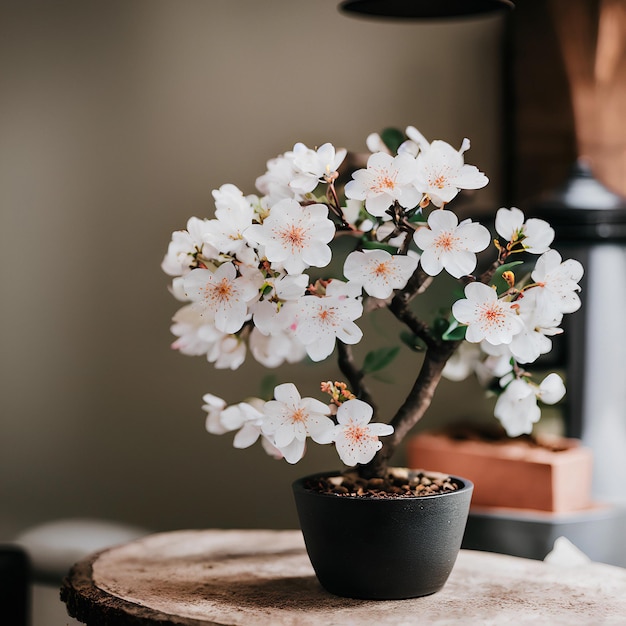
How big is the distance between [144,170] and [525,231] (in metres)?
1.47

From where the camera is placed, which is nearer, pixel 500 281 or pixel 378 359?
pixel 500 281

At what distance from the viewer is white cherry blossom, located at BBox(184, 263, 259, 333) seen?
3.46 feet

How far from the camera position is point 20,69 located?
2.28 meters

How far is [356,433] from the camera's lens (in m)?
1.04

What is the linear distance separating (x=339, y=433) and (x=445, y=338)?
0.19 m

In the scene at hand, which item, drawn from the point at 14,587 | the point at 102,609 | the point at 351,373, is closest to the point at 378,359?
the point at 351,373

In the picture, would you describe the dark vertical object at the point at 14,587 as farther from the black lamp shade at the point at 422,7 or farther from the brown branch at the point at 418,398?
the black lamp shade at the point at 422,7

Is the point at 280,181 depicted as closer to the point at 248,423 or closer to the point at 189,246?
the point at 189,246

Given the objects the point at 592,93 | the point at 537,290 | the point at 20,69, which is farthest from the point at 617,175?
the point at 20,69

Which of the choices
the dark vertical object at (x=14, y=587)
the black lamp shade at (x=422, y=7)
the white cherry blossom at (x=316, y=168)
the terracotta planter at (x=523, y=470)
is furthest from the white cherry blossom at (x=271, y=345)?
the dark vertical object at (x=14, y=587)

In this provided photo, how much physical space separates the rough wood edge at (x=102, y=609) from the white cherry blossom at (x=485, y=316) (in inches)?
17.4

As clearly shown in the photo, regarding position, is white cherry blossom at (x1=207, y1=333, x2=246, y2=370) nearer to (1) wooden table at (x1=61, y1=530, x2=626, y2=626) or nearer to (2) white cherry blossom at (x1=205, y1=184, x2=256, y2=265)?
(2) white cherry blossom at (x1=205, y1=184, x2=256, y2=265)

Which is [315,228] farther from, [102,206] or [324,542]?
[102,206]

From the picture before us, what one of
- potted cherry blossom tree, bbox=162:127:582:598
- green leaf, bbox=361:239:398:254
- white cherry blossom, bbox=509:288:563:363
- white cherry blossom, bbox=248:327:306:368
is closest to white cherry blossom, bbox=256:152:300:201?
potted cherry blossom tree, bbox=162:127:582:598
